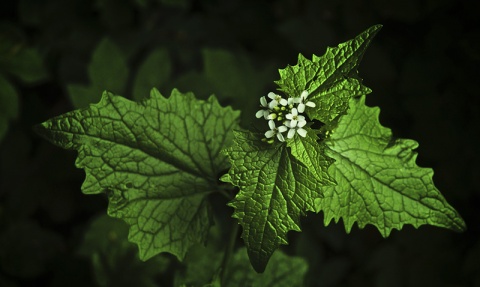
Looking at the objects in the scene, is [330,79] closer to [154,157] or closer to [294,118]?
[294,118]

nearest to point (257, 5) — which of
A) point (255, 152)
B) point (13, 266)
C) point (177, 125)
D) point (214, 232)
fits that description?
point (214, 232)

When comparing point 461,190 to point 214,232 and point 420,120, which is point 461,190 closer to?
point 420,120

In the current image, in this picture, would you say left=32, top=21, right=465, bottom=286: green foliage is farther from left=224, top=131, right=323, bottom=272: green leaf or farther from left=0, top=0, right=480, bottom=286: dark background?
left=0, top=0, right=480, bottom=286: dark background

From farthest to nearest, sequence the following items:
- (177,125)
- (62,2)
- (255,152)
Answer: (62,2), (177,125), (255,152)

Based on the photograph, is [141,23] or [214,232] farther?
[141,23]

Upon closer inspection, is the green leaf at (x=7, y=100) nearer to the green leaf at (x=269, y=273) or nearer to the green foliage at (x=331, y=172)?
the green leaf at (x=269, y=273)

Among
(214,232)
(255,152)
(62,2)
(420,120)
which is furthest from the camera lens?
(62,2)
